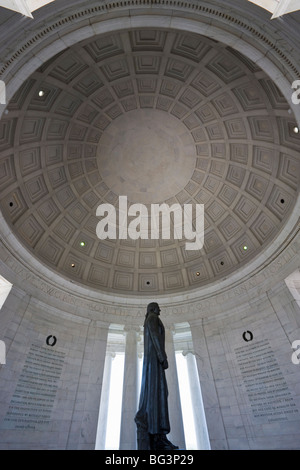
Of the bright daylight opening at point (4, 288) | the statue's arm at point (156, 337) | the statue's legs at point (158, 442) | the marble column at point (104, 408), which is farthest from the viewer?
the marble column at point (104, 408)

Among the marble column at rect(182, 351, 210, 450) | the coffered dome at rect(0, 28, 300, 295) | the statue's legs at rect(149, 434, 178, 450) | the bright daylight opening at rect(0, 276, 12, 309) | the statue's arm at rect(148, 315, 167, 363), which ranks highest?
the coffered dome at rect(0, 28, 300, 295)

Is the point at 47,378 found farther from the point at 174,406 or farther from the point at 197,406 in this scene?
the point at 197,406

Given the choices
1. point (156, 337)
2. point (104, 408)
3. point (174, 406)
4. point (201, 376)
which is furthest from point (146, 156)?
point (104, 408)

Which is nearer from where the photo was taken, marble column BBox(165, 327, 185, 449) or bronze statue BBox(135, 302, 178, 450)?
bronze statue BBox(135, 302, 178, 450)

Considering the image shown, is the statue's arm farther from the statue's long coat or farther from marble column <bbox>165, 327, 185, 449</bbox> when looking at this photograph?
marble column <bbox>165, 327, 185, 449</bbox>

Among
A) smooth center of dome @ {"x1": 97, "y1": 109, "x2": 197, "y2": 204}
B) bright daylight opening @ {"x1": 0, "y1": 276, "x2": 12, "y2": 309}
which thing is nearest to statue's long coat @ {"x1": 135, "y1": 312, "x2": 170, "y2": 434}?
bright daylight opening @ {"x1": 0, "y1": 276, "x2": 12, "y2": 309}

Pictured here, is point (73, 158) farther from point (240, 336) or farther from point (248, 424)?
point (248, 424)

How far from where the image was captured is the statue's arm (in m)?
7.29

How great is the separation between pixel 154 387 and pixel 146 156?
14.8m

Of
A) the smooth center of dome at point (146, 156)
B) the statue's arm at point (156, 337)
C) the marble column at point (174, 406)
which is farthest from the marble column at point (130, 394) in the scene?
the smooth center of dome at point (146, 156)

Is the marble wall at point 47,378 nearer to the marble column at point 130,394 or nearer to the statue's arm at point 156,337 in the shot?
the marble column at point 130,394

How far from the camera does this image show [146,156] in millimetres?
18328

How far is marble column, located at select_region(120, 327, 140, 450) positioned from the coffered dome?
385 centimetres

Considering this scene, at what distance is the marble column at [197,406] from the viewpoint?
1631cm
